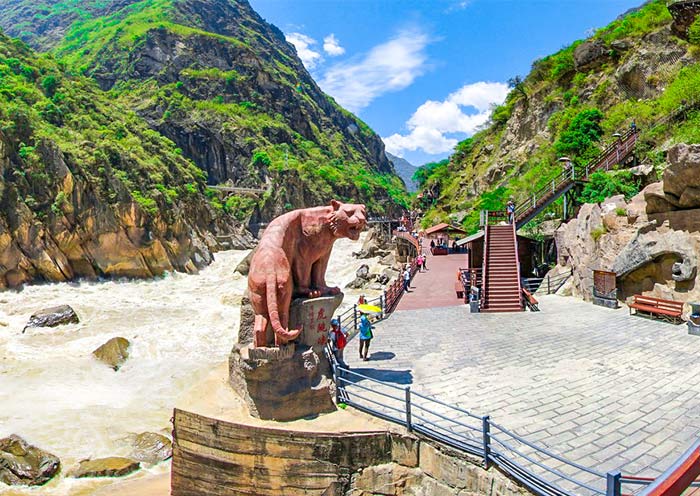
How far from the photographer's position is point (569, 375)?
8.78 meters

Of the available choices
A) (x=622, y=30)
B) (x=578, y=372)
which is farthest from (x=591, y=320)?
(x=622, y=30)

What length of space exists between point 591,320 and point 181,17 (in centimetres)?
13455

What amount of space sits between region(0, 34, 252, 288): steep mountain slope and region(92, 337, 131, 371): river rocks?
49.6 feet

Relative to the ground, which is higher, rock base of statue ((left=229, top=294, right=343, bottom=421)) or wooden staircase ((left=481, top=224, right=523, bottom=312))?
wooden staircase ((left=481, top=224, right=523, bottom=312))

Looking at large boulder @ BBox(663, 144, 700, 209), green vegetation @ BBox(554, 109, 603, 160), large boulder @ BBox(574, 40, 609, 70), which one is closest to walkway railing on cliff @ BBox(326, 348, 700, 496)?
large boulder @ BBox(663, 144, 700, 209)

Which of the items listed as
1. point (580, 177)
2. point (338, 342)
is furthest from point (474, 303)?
point (580, 177)

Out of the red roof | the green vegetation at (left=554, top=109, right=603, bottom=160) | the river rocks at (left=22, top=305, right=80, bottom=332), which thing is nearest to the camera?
the river rocks at (left=22, top=305, right=80, bottom=332)

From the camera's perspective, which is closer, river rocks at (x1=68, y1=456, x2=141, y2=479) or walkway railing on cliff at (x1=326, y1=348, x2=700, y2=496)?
walkway railing on cliff at (x1=326, y1=348, x2=700, y2=496)

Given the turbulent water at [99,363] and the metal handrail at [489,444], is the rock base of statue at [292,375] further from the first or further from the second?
the turbulent water at [99,363]

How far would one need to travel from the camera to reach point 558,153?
3116cm

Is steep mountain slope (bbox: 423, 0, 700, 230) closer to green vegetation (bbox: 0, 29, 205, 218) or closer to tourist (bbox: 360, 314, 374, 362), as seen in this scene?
tourist (bbox: 360, 314, 374, 362)

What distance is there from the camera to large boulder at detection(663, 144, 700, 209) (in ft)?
40.8

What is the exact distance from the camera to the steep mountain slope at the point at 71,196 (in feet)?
96.6

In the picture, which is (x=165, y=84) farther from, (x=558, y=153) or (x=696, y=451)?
(x=696, y=451)
